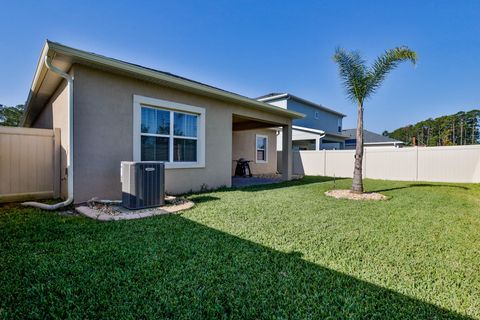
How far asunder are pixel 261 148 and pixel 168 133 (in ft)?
27.8

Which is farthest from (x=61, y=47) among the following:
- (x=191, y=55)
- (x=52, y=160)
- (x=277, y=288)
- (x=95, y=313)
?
(x=191, y=55)

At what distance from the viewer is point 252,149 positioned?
13.9 m

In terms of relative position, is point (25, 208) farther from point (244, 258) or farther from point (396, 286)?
point (396, 286)

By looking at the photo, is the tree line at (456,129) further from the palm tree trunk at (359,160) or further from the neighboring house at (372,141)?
the palm tree trunk at (359,160)

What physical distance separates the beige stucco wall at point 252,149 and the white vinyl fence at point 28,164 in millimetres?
8371

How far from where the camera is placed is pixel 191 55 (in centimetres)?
1123

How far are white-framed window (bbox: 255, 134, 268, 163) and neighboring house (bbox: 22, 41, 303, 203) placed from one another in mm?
4895

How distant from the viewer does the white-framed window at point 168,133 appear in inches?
241

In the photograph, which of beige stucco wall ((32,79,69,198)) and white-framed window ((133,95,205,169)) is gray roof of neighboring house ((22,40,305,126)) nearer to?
beige stucco wall ((32,79,69,198))

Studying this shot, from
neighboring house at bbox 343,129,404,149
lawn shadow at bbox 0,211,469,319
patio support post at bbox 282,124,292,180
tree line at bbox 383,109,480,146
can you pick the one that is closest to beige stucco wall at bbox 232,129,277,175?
patio support post at bbox 282,124,292,180

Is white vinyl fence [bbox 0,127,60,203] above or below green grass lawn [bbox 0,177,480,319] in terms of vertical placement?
above

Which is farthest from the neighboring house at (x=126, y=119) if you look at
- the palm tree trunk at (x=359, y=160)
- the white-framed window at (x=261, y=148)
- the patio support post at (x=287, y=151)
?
the white-framed window at (x=261, y=148)

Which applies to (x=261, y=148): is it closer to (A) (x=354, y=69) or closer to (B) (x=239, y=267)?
(A) (x=354, y=69)

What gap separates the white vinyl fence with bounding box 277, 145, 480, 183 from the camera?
1087 centimetres
